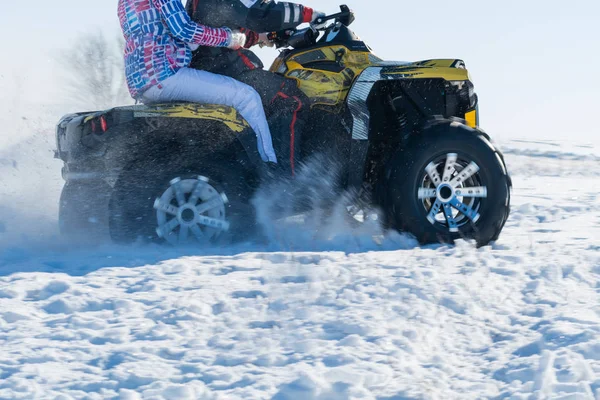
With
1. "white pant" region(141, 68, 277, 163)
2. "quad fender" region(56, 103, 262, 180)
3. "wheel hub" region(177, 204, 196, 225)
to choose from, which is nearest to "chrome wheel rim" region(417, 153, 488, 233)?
"white pant" region(141, 68, 277, 163)

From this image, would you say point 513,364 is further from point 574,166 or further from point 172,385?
point 574,166

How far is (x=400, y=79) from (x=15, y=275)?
274 cm

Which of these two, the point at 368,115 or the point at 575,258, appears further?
the point at 368,115

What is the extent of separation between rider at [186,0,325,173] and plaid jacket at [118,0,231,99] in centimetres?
16

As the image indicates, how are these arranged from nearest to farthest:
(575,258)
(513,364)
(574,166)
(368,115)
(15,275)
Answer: (513,364) → (15,275) → (575,258) → (368,115) → (574,166)

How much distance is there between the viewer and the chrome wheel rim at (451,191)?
5.26 metres

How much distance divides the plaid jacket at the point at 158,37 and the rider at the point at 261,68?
16 centimetres

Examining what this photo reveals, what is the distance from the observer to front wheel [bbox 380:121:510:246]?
5207mm

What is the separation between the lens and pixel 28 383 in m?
2.83

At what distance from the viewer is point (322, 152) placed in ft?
17.8

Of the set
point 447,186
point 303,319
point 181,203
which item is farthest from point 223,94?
point 303,319

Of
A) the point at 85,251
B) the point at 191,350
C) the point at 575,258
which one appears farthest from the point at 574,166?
the point at 191,350

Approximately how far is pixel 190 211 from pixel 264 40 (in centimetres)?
153

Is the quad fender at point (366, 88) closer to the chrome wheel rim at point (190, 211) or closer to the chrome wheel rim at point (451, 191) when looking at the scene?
the chrome wheel rim at point (451, 191)
